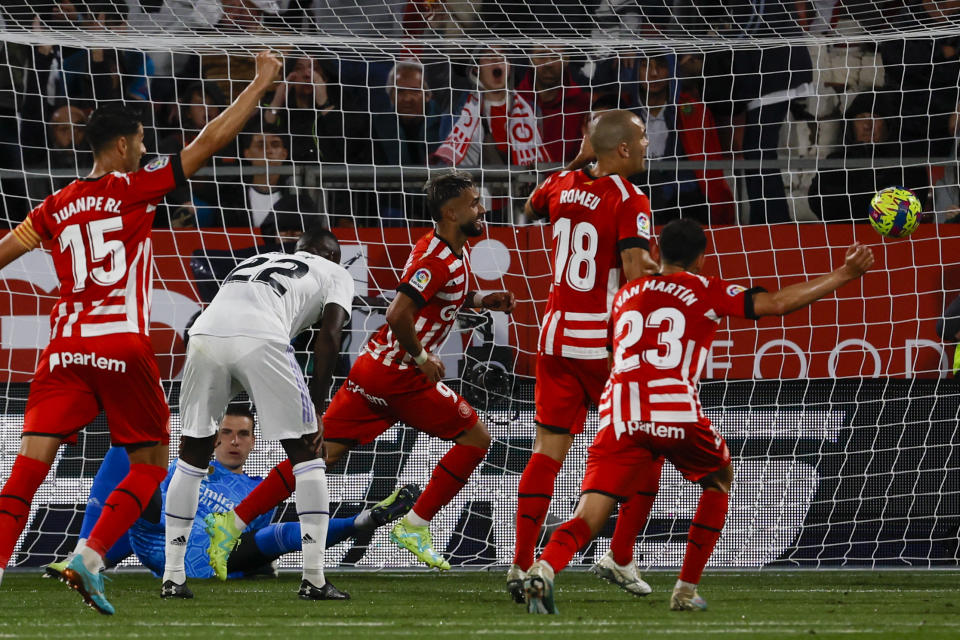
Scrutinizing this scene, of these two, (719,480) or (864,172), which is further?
(864,172)

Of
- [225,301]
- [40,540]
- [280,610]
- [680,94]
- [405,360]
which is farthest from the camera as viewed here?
[680,94]

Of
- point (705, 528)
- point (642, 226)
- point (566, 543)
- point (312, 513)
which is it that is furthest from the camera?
point (642, 226)

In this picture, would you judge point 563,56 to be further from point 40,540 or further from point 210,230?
point 40,540

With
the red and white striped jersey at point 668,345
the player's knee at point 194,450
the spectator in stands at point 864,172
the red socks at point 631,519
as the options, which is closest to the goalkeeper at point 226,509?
the player's knee at point 194,450

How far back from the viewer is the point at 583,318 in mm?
5625

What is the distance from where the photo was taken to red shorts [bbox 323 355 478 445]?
631cm

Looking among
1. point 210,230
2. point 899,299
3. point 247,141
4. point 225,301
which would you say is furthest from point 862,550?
point 247,141

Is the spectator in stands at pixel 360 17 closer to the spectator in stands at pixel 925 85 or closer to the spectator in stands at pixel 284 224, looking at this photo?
the spectator in stands at pixel 284 224

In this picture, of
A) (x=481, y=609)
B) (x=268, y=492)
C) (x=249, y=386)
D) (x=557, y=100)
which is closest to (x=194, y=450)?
(x=249, y=386)

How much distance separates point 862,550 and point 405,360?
8.99 feet

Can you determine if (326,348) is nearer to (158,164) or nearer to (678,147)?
(158,164)

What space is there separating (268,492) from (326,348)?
76 centimetres

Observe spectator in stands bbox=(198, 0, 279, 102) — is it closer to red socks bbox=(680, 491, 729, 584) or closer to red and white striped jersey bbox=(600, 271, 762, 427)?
red and white striped jersey bbox=(600, 271, 762, 427)

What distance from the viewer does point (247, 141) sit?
9.29 m
